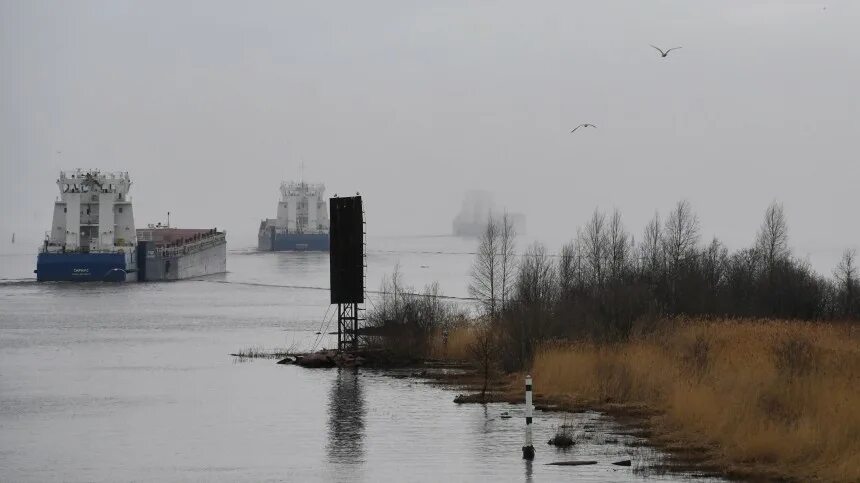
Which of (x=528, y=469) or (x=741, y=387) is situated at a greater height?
(x=741, y=387)

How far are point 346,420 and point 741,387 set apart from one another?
868 cm

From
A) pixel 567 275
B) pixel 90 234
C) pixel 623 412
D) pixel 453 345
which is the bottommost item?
pixel 623 412

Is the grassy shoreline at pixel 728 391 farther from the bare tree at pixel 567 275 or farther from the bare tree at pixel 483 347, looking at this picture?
the bare tree at pixel 567 275

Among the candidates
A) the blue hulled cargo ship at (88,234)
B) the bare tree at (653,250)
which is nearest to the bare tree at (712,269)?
the bare tree at (653,250)

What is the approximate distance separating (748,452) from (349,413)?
10.8 m

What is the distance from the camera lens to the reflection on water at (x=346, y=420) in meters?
22.8

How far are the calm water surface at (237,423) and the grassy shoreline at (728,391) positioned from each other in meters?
1.37

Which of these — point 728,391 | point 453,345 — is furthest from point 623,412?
point 453,345

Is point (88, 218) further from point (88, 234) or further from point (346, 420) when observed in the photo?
point (346, 420)

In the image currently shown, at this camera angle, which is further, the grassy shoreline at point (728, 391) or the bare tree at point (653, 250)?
the bare tree at point (653, 250)

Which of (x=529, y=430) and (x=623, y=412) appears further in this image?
(x=623, y=412)

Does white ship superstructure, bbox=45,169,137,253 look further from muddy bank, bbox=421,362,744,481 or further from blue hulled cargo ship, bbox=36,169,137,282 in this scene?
muddy bank, bbox=421,362,744,481

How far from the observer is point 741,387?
2584cm

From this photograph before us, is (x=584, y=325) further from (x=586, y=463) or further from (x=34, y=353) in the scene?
(x=34, y=353)
